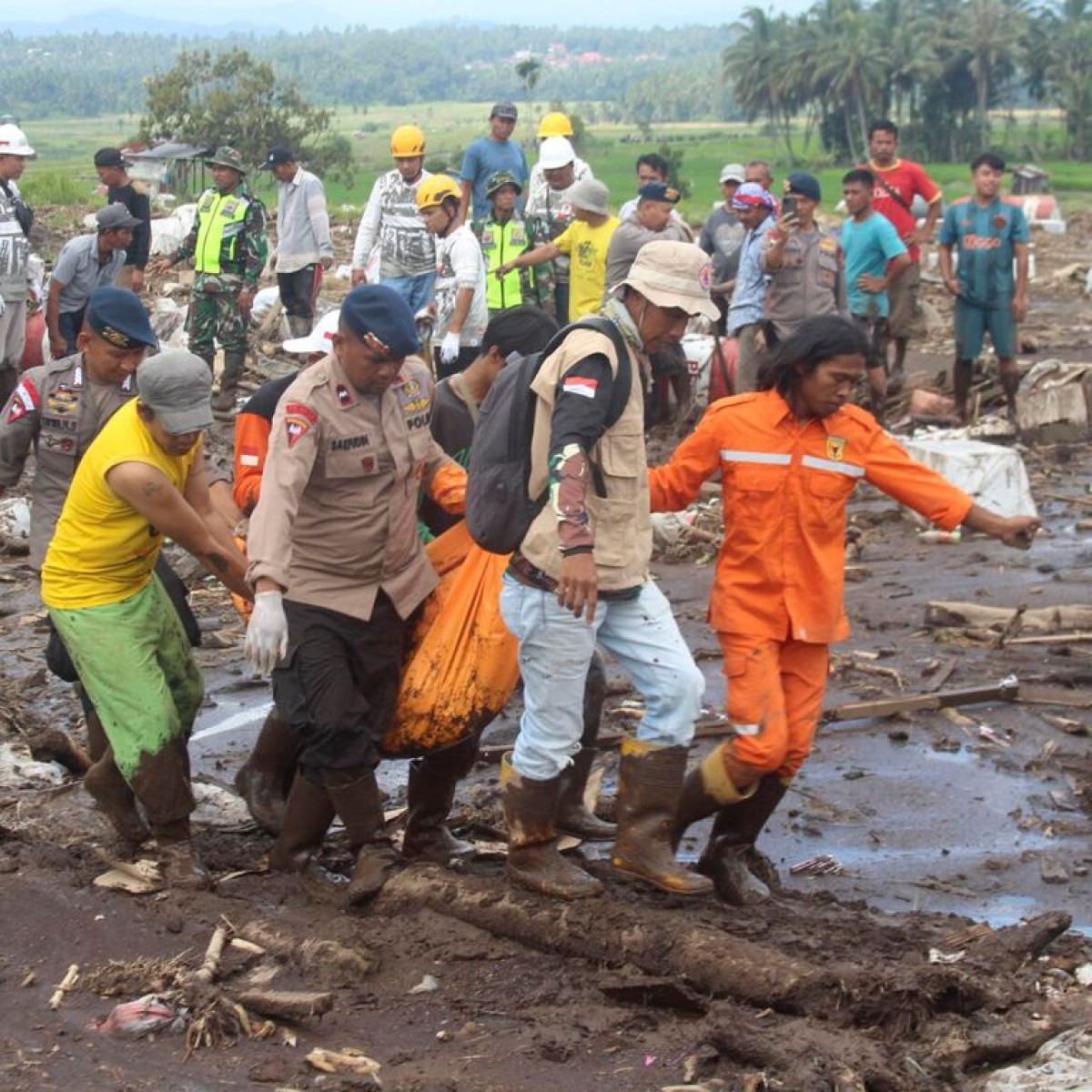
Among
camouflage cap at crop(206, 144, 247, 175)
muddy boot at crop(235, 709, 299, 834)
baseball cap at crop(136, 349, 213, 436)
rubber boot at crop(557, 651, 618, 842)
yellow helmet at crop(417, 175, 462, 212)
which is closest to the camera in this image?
baseball cap at crop(136, 349, 213, 436)

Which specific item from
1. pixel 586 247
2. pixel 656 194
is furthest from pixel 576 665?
pixel 586 247

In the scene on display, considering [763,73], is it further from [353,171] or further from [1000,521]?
[1000,521]

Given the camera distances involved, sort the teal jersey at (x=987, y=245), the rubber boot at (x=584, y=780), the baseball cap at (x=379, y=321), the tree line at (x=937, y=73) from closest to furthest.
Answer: the baseball cap at (x=379, y=321) < the rubber boot at (x=584, y=780) < the teal jersey at (x=987, y=245) < the tree line at (x=937, y=73)

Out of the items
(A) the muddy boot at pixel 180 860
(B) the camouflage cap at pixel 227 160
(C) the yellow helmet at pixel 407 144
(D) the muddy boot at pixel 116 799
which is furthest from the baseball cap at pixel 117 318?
(B) the camouflage cap at pixel 227 160

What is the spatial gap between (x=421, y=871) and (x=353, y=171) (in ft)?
152

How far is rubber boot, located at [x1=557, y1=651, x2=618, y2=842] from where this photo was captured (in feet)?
20.6

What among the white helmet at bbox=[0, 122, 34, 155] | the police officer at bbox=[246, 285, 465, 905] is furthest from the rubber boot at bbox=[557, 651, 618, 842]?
the white helmet at bbox=[0, 122, 34, 155]

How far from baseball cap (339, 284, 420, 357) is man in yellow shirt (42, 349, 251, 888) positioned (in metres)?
0.53

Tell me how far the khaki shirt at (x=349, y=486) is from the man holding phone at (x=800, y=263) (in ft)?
20.5

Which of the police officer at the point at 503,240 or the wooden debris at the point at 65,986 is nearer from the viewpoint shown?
the wooden debris at the point at 65,986

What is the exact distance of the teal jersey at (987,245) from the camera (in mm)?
12992

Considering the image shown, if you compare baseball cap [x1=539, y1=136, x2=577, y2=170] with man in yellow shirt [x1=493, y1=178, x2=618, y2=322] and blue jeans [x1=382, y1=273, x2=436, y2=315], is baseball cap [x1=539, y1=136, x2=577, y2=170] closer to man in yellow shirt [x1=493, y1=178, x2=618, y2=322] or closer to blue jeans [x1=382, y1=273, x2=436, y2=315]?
man in yellow shirt [x1=493, y1=178, x2=618, y2=322]

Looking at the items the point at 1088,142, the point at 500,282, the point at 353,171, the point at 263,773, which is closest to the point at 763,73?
the point at 1088,142

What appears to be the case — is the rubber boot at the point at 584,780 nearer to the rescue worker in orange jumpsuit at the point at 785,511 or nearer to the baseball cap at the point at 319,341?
the rescue worker in orange jumpsuit at the point at 785,511
